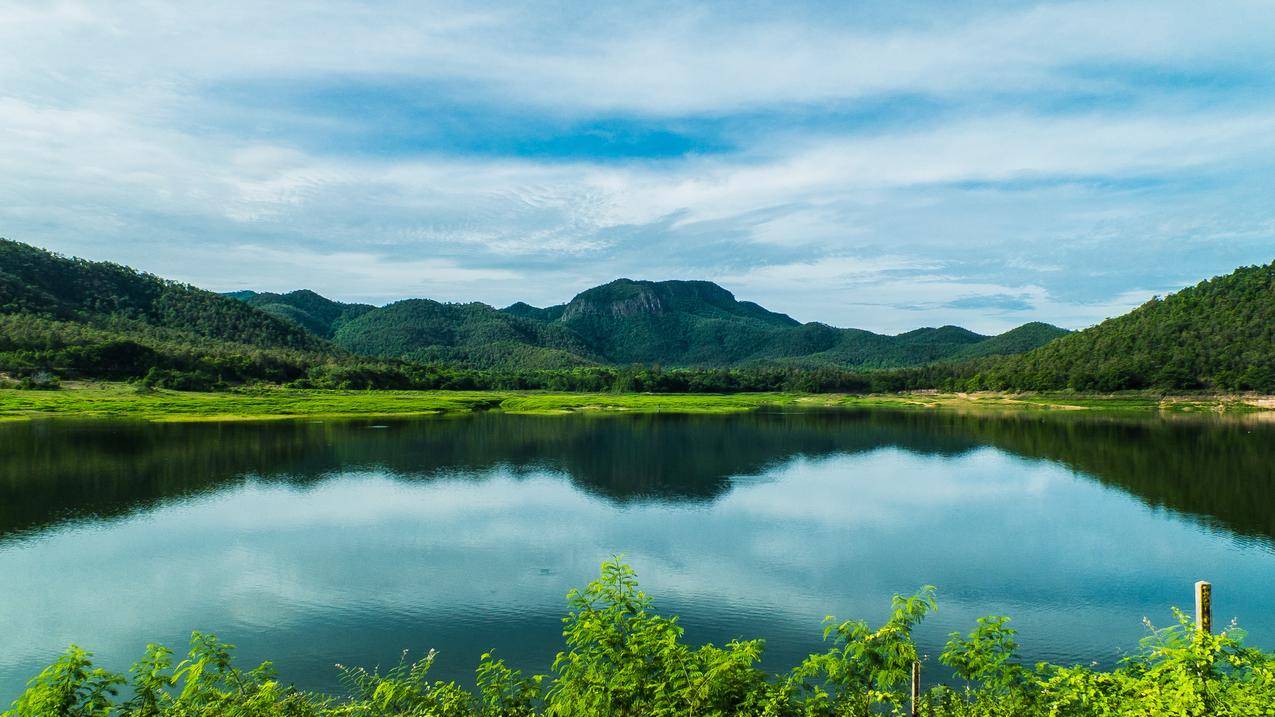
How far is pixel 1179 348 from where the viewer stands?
104 meters

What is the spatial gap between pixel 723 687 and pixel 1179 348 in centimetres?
12498

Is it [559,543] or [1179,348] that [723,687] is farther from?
[1179,348]

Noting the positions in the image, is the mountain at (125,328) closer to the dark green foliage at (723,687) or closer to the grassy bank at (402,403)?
the grassy bank at (402,403)

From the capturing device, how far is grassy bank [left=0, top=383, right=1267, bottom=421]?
68.9 m

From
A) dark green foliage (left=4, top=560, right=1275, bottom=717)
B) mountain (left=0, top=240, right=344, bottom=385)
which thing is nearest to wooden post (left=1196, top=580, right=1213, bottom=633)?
dark green foliage (left=4, top=560, right=1275, bottom=717)

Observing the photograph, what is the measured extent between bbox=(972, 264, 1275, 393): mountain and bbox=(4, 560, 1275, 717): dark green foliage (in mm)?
109150

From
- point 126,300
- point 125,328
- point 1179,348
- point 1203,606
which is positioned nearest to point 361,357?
point 125,328

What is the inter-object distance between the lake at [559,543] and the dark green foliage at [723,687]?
4513 mm

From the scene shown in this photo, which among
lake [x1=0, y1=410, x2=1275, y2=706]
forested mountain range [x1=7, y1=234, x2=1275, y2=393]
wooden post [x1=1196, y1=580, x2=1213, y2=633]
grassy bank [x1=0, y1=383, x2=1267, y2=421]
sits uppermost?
forested mountain range [x1=7, y1=234, x2=1275, y2=393]

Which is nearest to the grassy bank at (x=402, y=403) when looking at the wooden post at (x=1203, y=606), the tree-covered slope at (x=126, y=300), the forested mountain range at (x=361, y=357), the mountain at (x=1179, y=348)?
the mountain at (x=1179, y=348)

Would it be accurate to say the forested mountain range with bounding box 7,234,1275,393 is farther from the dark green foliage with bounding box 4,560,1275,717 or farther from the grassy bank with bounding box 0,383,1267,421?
the dark green foliage with bounding box 4,560,1275,717

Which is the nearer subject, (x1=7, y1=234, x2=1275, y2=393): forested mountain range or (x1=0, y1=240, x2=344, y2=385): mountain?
(x1=0, y1=240, x2=344, y2=385): mountain

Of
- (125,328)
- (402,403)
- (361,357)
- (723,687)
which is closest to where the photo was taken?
(723,687)

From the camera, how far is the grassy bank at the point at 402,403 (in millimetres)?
68887
